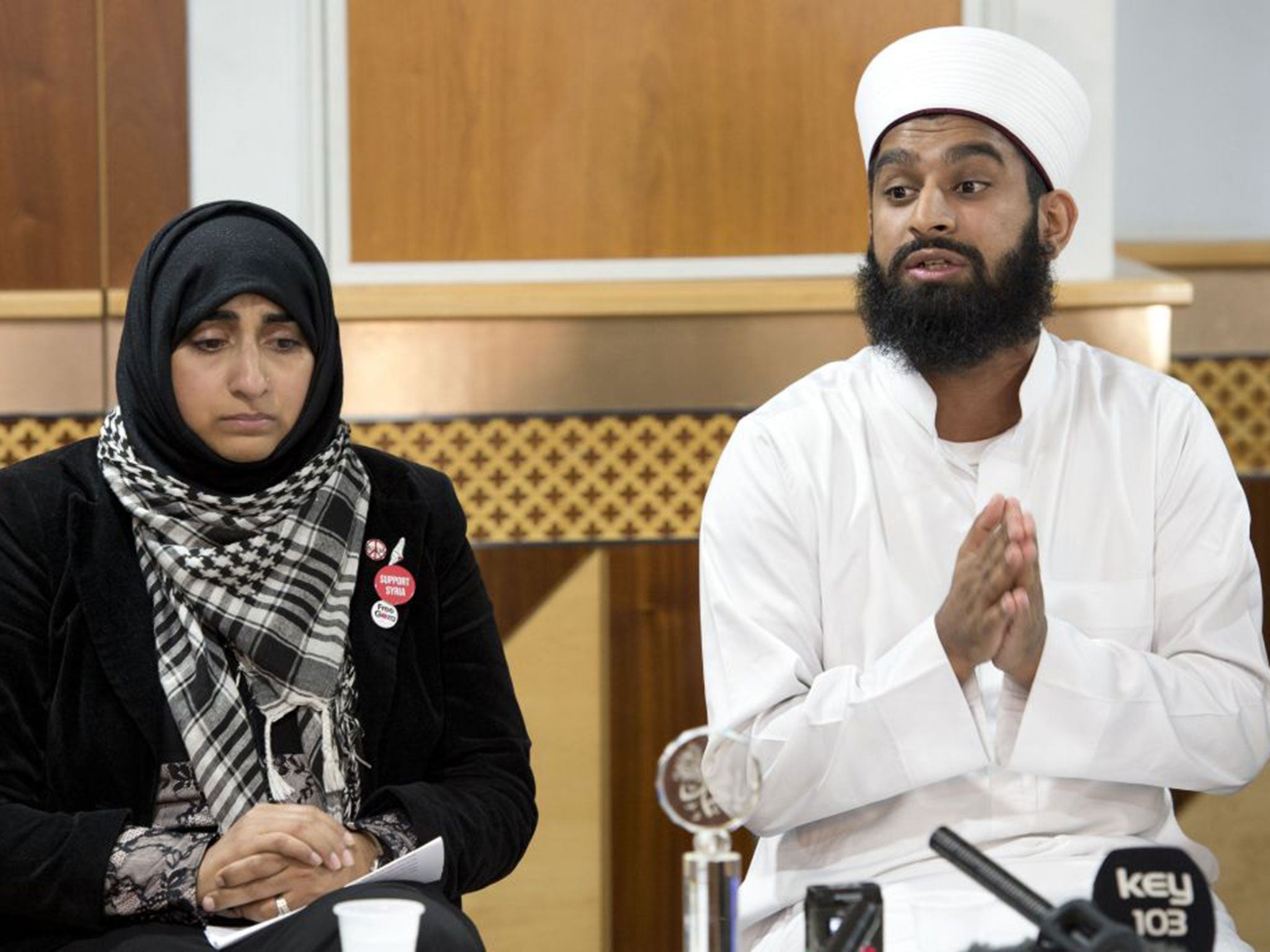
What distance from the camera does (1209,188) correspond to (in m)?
4.71

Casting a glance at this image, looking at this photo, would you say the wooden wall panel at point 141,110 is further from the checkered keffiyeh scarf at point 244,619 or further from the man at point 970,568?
the man at point 970,568

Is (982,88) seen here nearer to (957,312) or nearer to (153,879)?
(957,312)

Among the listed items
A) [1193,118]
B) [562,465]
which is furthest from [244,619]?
[1193,118]

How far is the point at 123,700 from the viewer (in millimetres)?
2381

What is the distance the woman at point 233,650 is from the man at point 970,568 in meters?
0.41

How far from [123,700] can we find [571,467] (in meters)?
1.41

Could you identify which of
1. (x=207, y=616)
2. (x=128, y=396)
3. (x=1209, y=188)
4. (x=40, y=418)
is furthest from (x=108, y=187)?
(x=1209, y=188)

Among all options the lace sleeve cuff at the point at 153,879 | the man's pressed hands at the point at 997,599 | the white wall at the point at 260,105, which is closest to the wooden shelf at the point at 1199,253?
the white wall at the point at 260,105

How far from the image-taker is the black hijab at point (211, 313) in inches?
97.2

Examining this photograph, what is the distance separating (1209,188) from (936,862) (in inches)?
111

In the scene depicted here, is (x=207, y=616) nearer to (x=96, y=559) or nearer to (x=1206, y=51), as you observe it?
(x=96, y=559)

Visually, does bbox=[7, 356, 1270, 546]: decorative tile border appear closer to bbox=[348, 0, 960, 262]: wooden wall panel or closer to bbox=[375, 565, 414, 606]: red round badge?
bbox=[348, 0, 960, 262]: wooden wall panel

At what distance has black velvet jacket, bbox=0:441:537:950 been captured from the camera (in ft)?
7.53

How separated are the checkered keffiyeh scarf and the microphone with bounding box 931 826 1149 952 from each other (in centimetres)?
115
